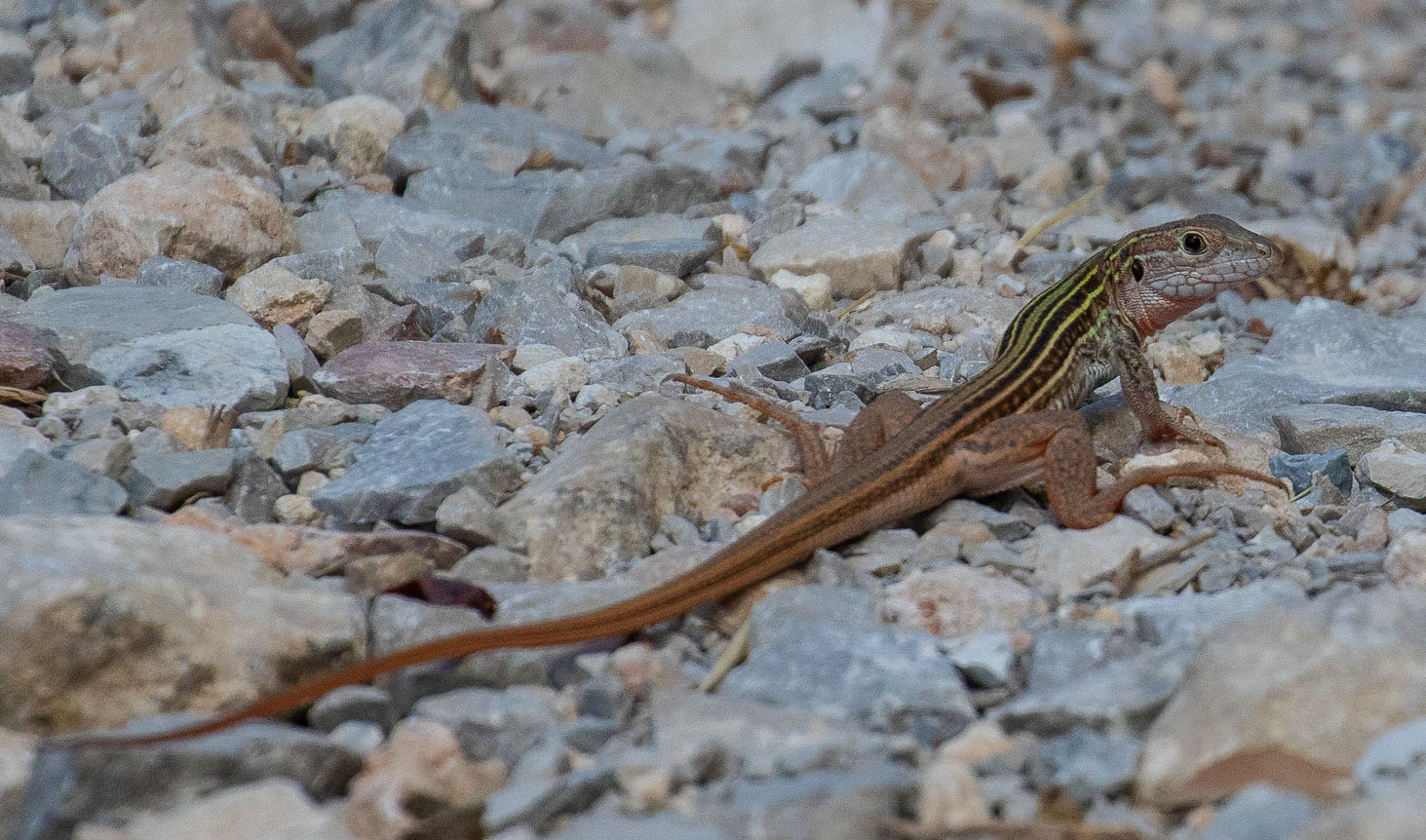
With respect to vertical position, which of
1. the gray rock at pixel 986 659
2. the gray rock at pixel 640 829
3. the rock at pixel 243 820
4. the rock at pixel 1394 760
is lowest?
the rock at pixel 243 820

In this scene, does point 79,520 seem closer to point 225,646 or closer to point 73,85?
point 225,646

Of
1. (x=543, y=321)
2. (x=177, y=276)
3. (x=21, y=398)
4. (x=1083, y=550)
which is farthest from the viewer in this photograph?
(x=543, y=321)

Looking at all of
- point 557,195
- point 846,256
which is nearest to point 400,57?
point 557,195

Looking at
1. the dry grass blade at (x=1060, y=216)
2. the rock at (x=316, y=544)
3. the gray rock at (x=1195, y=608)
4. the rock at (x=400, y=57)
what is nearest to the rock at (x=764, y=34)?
the rock at (x=400, y=57)

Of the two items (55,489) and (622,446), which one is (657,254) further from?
(55,489)

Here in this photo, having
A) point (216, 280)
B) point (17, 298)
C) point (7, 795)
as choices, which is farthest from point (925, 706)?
point (17, 298)

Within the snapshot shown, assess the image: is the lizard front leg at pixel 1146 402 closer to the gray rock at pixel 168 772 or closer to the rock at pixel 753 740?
the rock at pixel 753 740
